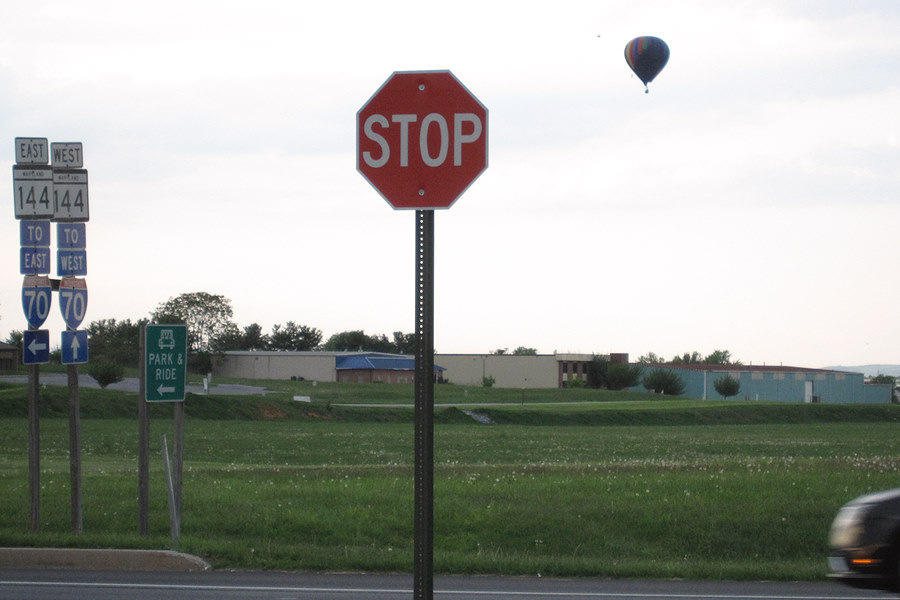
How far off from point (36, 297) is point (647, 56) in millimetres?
31466

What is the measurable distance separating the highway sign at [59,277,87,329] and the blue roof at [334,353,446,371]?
377 ft

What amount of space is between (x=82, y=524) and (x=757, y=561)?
828 centimetres

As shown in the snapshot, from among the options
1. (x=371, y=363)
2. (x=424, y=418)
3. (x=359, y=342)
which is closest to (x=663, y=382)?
(x=371, y=363)

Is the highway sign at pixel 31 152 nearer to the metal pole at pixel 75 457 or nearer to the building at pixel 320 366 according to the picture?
the metal pole at pixel 75 457

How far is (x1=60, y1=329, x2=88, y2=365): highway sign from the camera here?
13032 millimetres

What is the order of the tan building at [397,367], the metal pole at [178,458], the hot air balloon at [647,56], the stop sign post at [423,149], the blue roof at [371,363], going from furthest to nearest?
the tan building at [397,367] < the blue roof at [371,363] < the hot air balloon at [647,56] < the metal pole at [178,458] < the stop sign post at [423,149]

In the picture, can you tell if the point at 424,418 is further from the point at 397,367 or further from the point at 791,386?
the point at 791,386

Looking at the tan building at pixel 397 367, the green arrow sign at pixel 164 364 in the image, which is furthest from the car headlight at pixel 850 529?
the tan building at pixel 397 367

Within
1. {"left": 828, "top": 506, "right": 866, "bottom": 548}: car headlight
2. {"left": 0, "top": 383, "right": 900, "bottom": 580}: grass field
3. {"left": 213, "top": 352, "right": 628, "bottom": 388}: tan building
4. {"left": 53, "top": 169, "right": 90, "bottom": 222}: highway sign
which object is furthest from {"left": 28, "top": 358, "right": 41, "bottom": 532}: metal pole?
{"left": 213, "top": 352, "right": 628, "bottom": 388}: tan building

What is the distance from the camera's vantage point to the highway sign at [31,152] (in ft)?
42.3

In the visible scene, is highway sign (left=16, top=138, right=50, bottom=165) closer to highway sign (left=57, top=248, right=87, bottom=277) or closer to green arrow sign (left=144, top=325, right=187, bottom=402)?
highway sign (left=57, top=248, right=87, bottom=277)

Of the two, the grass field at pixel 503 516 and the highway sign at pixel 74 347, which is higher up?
the highway sign at pixel 74 347

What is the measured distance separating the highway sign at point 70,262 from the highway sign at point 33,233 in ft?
0.80

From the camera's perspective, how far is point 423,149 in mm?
5348
